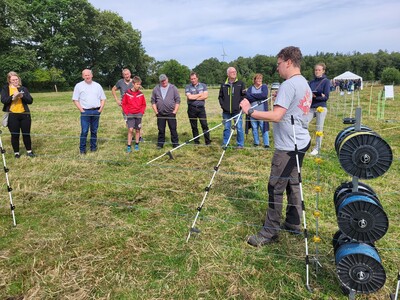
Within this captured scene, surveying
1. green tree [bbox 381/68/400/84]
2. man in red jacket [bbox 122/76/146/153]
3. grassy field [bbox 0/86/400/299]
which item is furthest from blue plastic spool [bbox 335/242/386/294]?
green tree [bbox 381/68/400/84]

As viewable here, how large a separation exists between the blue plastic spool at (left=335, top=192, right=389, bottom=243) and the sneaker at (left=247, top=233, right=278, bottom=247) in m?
1.20

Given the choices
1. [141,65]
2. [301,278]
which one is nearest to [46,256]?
[301,278]

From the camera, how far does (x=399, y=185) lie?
18.6 feet

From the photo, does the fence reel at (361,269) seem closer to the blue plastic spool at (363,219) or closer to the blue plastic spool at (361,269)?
the blue plastic spool at (361,269)

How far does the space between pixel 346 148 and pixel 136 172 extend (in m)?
4.69

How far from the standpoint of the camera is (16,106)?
7281mm

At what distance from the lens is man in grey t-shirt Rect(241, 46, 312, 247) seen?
3.24 metres

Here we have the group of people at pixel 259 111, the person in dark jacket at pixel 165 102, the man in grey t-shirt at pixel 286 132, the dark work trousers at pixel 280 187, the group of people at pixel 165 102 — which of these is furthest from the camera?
the person in dark jacket at pixel 165 102

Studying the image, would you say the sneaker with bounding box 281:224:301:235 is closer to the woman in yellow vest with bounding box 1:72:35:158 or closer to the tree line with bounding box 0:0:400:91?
the woman in yellow vest with bounding box 1:72:35:158

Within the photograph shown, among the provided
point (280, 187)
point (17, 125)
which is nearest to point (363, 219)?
point (280, 187)

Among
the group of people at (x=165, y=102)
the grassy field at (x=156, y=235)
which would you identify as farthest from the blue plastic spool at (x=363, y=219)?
the group of people at (x=165, y=102)

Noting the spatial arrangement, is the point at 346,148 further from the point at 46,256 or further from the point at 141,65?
the point at 141,65

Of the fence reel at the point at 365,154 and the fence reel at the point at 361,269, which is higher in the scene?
the fence reel at the point at 365,154

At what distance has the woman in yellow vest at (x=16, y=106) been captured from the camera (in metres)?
7.04
